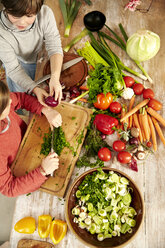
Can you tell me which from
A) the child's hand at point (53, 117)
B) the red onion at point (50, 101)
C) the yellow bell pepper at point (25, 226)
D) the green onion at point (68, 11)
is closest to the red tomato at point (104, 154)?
the child's hand at point (53, 117)

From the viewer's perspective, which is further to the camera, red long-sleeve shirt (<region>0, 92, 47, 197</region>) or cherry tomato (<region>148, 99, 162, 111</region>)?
cherry tomato (<region>148, 99, 162, 111</region>)

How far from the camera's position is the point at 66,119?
5.08 ft

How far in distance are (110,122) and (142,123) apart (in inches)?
Result: 10.4

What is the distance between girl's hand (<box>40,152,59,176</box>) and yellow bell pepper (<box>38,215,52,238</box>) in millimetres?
278

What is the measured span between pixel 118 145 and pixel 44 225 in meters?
0.71

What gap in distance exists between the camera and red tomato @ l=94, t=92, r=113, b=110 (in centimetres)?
151

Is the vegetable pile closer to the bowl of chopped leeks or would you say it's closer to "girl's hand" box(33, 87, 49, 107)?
the bowl of chopped leeks

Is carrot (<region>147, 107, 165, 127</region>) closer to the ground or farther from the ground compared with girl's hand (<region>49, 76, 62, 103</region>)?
closer to the ground

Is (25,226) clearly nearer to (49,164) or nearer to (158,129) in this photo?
(49,164)

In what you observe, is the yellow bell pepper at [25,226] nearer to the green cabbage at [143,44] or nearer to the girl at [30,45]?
the girl at [30,45]

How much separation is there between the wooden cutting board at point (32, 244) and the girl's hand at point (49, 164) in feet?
1.37

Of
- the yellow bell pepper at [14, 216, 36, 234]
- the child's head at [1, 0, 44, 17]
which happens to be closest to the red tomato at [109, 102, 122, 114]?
the child's head at [1, 0, 44, 17]

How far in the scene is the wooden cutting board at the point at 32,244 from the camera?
128cm

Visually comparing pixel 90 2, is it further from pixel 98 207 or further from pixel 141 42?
pixel 98 207
